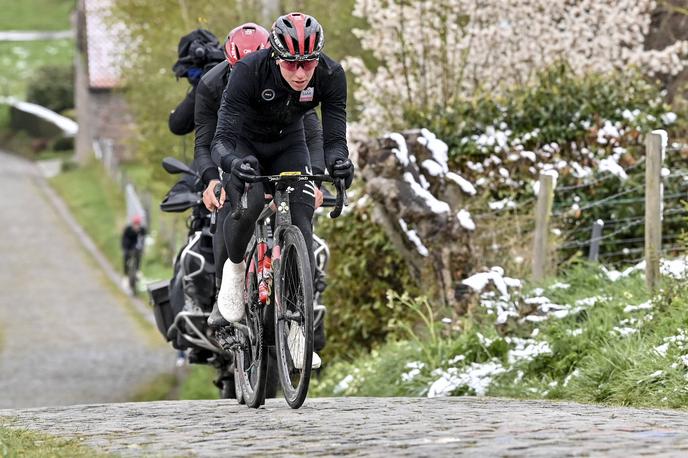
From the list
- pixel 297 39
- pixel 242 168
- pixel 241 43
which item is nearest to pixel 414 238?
pixel 241 43

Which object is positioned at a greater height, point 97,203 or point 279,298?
point 279,298

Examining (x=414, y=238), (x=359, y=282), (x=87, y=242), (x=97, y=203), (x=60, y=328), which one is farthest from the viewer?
(x=97, y=203)

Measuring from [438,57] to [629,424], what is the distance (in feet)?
45.1

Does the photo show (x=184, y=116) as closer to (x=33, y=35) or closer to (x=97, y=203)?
(x=97, y=203)

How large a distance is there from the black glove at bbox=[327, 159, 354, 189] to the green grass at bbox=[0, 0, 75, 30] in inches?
4172

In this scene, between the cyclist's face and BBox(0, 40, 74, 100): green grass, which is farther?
BBox(0, 40, 74, 100): green grass

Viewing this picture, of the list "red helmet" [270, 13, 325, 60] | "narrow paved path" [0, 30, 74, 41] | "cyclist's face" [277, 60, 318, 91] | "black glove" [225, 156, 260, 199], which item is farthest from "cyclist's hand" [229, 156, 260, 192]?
"narrow paved path" [0, 30, 74, 41]

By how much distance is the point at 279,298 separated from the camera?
856 centimetres

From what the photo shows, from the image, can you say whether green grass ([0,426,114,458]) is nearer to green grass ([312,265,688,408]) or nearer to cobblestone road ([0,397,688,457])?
cobblestone road ([0,397,688,457])

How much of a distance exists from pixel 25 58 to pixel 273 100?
93906 mm

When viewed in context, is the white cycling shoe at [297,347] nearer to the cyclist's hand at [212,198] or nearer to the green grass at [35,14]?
the cyclist's hand at [212,198]

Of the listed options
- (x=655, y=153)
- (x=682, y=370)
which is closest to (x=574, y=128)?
(x=655, y=153)

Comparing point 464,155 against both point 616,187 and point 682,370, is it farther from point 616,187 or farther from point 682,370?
point 682,370

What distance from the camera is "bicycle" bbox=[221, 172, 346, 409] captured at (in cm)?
820
